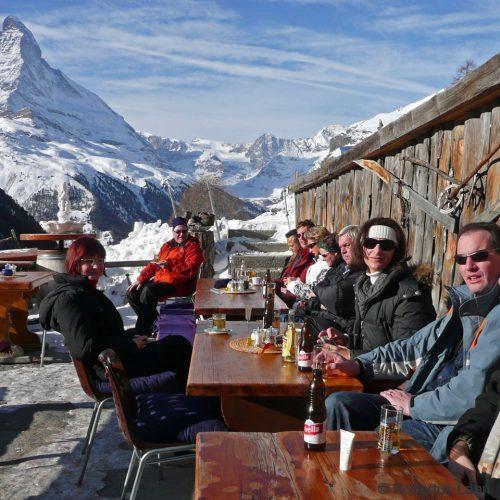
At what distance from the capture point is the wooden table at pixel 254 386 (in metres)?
2.85

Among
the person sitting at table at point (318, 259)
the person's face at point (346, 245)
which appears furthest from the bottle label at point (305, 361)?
the person sitting at table at point (318, 259)

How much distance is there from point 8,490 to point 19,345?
3.78 meters

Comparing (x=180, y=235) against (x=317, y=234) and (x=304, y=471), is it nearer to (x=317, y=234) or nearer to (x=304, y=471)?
(x=317, y=234)

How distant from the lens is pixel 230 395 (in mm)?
2869

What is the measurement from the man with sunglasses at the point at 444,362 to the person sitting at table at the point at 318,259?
8.86ft

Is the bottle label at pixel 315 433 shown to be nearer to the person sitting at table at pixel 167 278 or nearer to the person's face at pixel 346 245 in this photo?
the person's face at pixel 346 245

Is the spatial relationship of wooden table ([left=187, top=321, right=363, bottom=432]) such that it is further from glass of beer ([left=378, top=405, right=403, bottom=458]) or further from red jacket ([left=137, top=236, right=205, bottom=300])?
red jacket ([left=137, top=236, right=205, bottom=300])

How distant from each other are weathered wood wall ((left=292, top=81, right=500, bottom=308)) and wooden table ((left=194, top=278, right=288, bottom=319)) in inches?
49.5

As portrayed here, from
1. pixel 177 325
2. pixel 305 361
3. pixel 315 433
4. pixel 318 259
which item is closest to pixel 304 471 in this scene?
pixel 315 433

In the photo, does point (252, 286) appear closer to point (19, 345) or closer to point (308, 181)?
point (19, 345)

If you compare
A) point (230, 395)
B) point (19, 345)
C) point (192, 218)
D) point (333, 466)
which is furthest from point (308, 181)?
point (333, 466)

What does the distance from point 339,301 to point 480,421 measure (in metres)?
2.77

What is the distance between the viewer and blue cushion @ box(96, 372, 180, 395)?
3842mm

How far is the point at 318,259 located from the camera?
677cm
